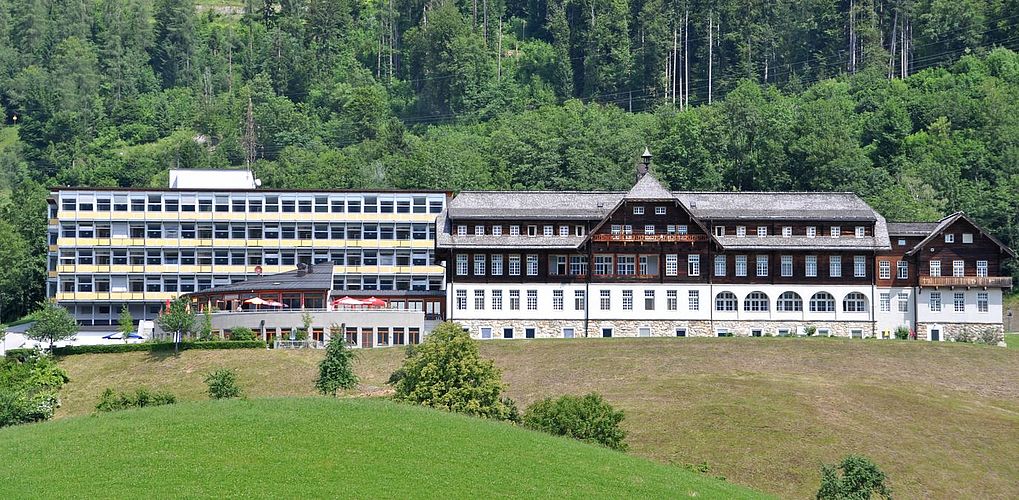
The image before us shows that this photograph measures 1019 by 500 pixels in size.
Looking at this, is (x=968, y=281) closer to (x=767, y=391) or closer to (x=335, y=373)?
(x=767, y=391)

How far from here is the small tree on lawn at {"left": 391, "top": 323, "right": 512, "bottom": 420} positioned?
92812 millimetres

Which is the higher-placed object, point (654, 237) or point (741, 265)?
point (654, 237)

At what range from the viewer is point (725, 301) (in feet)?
429

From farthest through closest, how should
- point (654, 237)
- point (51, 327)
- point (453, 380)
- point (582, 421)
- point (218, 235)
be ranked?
point (218, 235)
point (654, 237)
point (51, 327)
point (453, 380)
point (582, 421)

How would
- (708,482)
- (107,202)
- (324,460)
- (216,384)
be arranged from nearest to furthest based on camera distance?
1. (324,460)
2. (708,482)
3. (216,384)
4. (107,202)

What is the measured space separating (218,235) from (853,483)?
87.4m

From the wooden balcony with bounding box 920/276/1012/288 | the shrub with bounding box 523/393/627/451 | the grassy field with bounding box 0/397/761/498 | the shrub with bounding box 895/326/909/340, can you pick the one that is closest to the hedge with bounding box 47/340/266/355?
the grassy field with bounding box 0/397/761/498

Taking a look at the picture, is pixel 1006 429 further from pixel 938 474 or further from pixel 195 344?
pixel 195 344

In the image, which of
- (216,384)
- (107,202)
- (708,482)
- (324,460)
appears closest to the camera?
(324,460)

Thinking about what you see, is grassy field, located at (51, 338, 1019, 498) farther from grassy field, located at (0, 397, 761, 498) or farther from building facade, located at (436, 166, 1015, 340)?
grassy field, located at (0, 397, 761, 498)

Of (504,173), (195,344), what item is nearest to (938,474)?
(195,344)

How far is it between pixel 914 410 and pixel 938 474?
481 inches

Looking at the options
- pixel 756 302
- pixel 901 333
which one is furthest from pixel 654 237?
pixel 901 333

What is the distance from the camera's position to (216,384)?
97.9 metres
